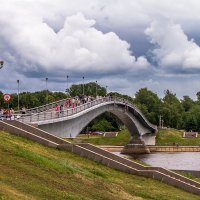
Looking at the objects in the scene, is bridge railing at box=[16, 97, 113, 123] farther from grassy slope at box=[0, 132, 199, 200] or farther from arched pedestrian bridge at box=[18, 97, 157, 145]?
grassy slope at box=[0, 132, 199, 200]

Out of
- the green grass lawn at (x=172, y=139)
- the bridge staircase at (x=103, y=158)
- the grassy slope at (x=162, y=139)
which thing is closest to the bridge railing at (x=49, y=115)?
the bridge staircase at (x=103, y=158)

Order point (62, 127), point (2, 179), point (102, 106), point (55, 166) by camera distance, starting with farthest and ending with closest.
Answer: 1. point (102, 106)
2. point (62, 127)
3. point (55, 166)
4. point (2, 179)

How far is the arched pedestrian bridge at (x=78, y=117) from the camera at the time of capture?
152ft

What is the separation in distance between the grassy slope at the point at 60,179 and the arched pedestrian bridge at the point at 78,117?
41.2 ft

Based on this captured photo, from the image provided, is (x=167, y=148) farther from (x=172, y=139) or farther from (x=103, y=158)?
(x=103, y=158)

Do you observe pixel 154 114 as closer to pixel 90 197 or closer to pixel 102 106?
pixel 102 106

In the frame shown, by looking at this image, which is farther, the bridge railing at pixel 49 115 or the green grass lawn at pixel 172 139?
the green grass lawn at pixel 172 139

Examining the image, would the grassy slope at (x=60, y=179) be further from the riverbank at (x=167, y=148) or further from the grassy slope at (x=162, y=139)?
the grassy slope at (x=162, y=139)

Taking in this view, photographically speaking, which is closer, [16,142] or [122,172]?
[16,142]

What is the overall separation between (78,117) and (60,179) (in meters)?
37.0

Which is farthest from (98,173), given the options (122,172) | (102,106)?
(102,106)

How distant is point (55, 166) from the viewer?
Result: 2470 centimetres

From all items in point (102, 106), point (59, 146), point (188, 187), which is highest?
point (102, 106)

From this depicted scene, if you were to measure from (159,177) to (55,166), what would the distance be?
342 inches
